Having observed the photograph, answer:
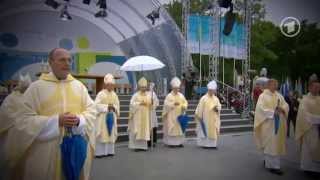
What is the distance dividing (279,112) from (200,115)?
10.4 feet

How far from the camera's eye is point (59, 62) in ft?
11.2

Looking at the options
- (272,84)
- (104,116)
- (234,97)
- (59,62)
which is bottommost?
(104,116)

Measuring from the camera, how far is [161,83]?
16281mm

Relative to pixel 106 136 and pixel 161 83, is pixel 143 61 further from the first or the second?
pixel 161 83

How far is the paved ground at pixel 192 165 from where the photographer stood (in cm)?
591

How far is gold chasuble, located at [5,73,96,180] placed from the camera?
327 cm

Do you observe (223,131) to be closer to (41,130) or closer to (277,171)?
(277,171)

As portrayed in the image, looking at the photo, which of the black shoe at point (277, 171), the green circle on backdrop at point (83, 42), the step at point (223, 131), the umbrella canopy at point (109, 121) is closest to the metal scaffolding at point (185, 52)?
the step at point (223, 131)

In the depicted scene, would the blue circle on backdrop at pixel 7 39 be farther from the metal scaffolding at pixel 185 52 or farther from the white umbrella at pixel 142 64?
the metal scaffolding at pixel 185 52

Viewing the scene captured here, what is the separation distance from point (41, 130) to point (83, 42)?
1408 centimetres

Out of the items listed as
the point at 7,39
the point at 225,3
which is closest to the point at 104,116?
the point at 7,39

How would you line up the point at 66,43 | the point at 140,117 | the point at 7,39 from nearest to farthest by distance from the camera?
the point at 7,39, the point at 140,117, the point at 66,43

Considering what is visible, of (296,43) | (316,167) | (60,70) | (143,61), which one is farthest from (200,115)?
(60,70)

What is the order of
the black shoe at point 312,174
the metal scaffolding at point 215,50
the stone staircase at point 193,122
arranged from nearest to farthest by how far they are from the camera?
1. the black shoe at point 312,174
2. the stone staircase at point 193,122
3. the metal scaffolding at point 215,50
